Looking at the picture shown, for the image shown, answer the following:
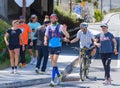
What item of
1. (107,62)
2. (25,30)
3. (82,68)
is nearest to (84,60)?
(82,68)

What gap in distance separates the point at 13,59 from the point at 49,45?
7.26ft

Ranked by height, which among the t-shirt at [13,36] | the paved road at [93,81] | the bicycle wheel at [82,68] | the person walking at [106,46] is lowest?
the paved road at [93,81]

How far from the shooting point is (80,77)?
579 inches

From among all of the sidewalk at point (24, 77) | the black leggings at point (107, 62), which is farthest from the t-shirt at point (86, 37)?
the sidewalk at point (24, 77)

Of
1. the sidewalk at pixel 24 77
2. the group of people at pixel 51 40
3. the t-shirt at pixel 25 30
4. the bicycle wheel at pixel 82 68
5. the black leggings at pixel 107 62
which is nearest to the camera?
the group of people at pixel 51 40

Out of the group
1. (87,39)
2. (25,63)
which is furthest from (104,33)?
(25,63)

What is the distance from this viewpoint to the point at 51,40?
1341 centimetres

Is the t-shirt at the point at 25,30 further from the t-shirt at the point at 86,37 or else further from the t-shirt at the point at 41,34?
the t-shirt at the point at 86,37

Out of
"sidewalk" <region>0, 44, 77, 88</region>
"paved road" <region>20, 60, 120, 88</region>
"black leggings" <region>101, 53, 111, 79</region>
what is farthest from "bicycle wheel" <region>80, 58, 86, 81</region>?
"sidewalk" <region>0, 44, 77, 88</region>

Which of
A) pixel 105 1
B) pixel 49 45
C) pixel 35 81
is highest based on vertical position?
pixel 105 1

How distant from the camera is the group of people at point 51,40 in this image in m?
13.4

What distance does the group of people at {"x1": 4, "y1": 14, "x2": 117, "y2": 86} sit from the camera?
43.9 ft

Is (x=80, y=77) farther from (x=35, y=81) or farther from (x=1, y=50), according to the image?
(x=1, y=50)

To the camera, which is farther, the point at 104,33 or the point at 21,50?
the point at 21,50
